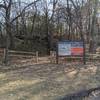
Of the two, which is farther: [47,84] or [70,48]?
[70,48]

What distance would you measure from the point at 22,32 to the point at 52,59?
71.0 feet

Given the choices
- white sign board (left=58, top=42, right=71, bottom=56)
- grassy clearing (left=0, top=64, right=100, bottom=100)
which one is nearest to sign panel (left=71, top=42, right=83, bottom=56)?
white sign board (left=58, top=42, right=71, bottom=56)

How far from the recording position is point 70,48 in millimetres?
16734

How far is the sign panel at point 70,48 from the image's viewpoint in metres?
16.7

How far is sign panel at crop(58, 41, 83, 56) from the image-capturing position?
16688 mm

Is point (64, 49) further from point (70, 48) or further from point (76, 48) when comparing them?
point (76, 48)

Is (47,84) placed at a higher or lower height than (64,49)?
lower

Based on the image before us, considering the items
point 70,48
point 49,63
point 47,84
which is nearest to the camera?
point 47,84

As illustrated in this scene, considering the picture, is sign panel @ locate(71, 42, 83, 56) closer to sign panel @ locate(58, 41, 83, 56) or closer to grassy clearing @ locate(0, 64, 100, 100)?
sign panel @ locate(58, 41, 83, 56)

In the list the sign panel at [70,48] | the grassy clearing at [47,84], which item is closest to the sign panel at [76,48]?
the sign panel at [70,48]

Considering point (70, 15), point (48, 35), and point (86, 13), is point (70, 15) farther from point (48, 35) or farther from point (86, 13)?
point (48, 35)

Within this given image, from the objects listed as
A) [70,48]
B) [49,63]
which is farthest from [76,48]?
[49,63]

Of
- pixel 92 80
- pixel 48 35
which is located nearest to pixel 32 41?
pixel 48 35

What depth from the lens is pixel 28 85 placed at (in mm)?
9984
